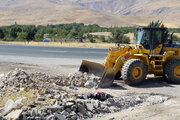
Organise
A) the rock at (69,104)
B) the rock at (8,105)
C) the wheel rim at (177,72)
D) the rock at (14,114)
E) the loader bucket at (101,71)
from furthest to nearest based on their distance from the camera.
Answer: the wheel rim at (177,72) < the loader bucket at (101,71) < the rock at (69,104) < the rock at (8,105) < the rock at (14,114)

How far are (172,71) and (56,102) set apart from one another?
22.2ft

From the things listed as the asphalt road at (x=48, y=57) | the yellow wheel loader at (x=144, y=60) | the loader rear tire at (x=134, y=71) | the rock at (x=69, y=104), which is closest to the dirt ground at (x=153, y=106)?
the loader rear tire at (x=134, y=71)

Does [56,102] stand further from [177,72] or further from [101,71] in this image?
[177,72]

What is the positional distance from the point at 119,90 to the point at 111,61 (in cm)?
194

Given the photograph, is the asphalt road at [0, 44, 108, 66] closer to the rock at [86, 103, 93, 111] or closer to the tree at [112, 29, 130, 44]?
the rock at [86, 103, 93, 111]

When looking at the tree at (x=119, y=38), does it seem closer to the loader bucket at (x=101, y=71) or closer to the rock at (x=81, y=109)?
the loader bucket at (x=101, y=71)

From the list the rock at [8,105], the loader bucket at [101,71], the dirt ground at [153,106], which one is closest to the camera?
the rock at [8,105]

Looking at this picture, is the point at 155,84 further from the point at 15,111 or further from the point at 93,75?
the point at 15,111

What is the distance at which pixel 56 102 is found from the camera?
8148 millimetres

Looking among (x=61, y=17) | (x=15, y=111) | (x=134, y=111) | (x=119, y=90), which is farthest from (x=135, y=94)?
(x=61, y=17)

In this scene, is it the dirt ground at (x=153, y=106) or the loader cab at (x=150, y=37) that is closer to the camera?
the dirt ground at (x=153, y=106)

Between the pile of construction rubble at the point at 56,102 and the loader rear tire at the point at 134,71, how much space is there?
1.44 meters

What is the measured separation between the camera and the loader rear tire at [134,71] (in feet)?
39.6

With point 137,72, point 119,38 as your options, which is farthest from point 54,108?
point 119,38
